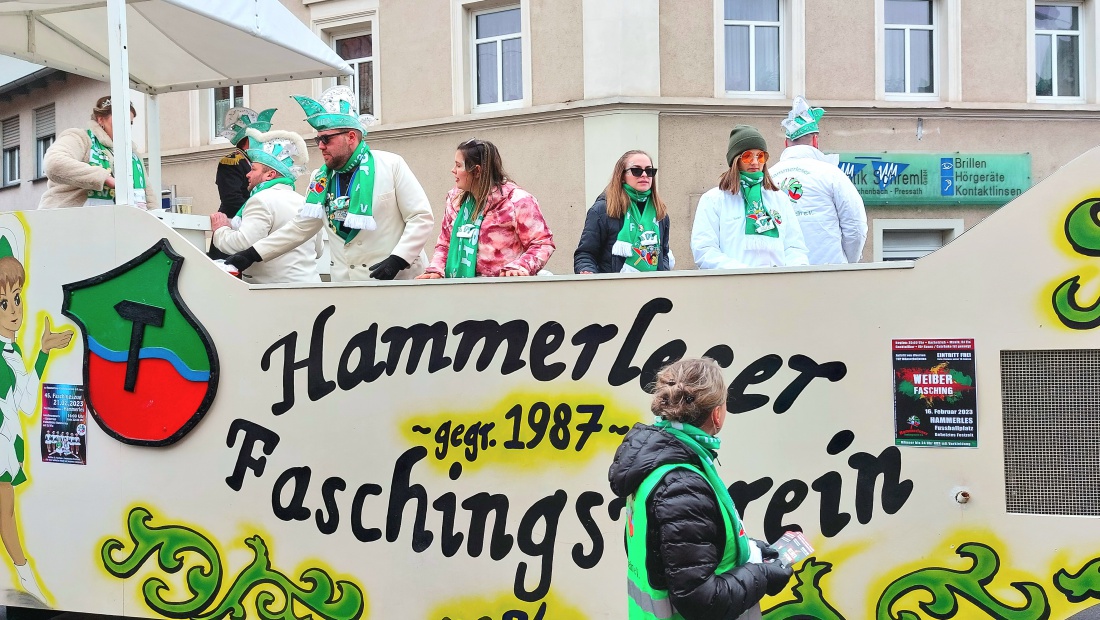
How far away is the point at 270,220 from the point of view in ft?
18.5

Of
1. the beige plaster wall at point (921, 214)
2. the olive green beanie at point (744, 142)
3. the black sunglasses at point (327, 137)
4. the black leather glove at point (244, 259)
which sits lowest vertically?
the black leather glove at point (244, 259)

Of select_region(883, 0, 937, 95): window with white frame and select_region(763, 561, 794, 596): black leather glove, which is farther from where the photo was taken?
select_region(883, 0, 937, 95): window with white frame

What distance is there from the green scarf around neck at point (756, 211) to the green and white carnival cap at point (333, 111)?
1.80m

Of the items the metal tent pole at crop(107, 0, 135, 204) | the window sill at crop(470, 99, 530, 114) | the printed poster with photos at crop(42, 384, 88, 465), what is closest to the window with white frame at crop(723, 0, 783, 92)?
the window sill at crop(470, 99, 530, 114)

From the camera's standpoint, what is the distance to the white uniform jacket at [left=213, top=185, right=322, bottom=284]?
219 inches

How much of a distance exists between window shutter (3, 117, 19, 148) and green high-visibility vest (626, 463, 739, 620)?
22456 mm

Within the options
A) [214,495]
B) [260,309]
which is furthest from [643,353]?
[214,495]

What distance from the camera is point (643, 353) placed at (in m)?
4.17

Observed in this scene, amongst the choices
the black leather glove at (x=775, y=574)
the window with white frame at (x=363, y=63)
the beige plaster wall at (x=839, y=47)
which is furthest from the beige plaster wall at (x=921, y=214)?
the black leather glove at (x=775, y=574)

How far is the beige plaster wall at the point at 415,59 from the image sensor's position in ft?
52.7

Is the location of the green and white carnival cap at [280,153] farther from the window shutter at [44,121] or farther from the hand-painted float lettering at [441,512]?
the window shutter at [44,121]

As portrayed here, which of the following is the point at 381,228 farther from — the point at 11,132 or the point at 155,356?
the point at 11,132

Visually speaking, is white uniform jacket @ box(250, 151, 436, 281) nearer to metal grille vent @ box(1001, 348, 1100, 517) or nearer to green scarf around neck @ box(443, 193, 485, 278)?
green scarf around neck @ box(443, 193, 485, 278)

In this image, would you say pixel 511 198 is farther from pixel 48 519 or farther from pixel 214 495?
pixel 48 519
